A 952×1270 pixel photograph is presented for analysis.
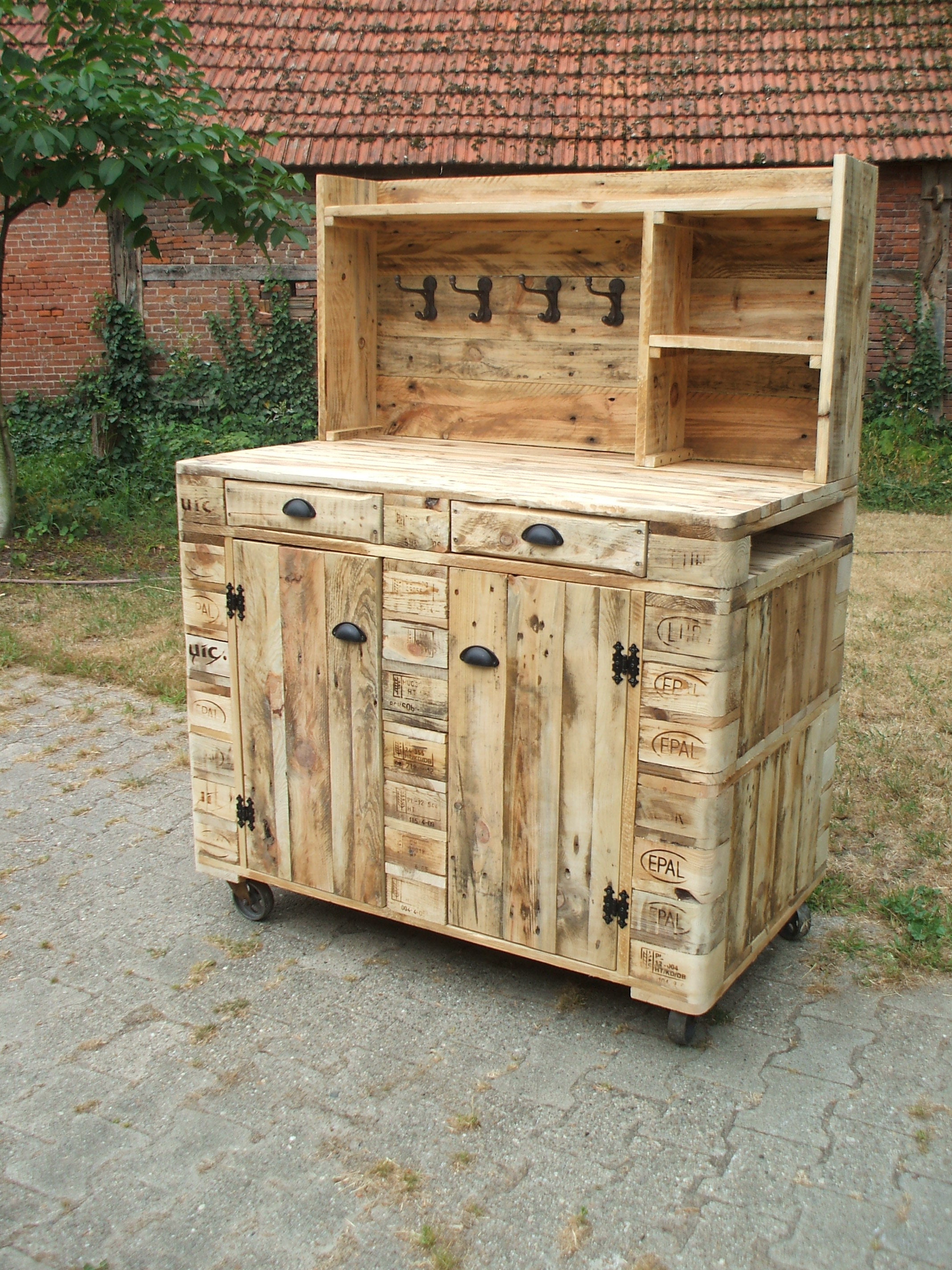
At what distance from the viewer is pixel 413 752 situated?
3.28 m

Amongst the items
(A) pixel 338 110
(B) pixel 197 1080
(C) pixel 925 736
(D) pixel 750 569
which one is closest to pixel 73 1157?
(B) pixel 197 1080

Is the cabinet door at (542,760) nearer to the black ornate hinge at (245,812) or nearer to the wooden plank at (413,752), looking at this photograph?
the wooden plank at (413,752)

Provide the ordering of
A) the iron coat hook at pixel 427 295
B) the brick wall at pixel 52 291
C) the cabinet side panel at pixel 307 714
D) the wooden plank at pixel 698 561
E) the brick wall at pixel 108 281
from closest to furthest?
the wooden plank at pixel 698 561, the cabinet side panel at pixel 307 714, the iron coat hook at pixel 427 295, the brick wall at pixel 108 281, the brick wall at pixel 52 291

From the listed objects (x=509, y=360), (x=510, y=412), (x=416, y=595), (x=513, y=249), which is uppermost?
(x=513, y=249)

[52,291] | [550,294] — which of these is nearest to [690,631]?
[550,294]

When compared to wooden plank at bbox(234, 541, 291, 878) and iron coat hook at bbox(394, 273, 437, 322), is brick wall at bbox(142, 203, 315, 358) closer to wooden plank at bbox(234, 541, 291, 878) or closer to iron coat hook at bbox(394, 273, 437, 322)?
iron coat hook at bbox(394, 273, 437, 322)

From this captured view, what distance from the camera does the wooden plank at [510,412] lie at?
3797mm

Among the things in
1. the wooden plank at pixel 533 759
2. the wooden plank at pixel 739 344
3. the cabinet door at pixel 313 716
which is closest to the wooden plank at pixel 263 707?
the cabinet door at pixel 313 716

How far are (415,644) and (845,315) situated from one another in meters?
1.44

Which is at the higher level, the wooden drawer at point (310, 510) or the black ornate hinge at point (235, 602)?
the wooden drawer at point (310, 510)

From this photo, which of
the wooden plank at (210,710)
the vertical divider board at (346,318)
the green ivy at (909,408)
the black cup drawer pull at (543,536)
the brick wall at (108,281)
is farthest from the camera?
the brick wall at (108,281)

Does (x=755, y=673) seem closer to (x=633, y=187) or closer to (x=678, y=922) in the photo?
(x=678, y=922)

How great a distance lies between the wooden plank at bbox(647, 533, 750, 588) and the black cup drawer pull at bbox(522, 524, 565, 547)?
0.78 ft

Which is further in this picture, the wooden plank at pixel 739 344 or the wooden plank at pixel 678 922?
the wooden plank at pixel 739 344
